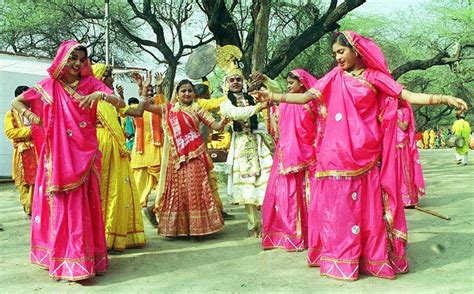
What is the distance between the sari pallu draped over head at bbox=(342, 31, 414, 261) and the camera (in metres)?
4.36

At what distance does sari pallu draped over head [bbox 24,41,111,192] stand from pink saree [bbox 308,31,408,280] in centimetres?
202

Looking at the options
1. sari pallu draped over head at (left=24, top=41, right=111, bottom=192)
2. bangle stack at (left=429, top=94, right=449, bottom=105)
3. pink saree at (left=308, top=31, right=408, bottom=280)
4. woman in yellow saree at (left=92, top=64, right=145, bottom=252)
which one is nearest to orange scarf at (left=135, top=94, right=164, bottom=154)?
woman in yellow saree at (left=92, top=64, right=145, bottom=252)

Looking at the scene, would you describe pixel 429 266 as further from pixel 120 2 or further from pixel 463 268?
pixel 120 2

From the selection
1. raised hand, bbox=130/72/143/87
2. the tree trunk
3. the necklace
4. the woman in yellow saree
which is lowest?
the woman in yellow saree

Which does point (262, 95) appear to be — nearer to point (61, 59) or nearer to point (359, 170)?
point (359, 170)

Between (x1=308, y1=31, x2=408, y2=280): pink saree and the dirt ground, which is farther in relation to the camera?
(x1=308, y1=31, x2=408, y2=280): pink saree

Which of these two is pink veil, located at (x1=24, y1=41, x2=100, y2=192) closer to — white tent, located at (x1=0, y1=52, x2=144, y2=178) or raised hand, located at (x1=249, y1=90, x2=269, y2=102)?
raised hand, located at (x1=249, y1=90, x2=269, y2=102)

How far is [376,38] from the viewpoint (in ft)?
90.5

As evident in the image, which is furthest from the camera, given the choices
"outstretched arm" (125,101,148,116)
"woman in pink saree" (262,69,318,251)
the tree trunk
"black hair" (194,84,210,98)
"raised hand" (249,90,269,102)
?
the tree trunk

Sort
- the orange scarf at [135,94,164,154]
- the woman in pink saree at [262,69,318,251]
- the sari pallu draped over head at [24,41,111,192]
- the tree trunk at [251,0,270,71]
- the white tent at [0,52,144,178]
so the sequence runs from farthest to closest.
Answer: the white tent at [0,52,144,178] < the tree trunk at [251,0,270,71] < the orange scarf at [135,94,164,154] < the woman in pink saree at [262,69,318,251] < the sari pallu draped over head at [24,41,111,192]

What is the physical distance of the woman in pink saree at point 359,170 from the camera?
4.31 m

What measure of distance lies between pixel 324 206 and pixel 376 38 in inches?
975

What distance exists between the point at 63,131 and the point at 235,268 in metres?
1.92

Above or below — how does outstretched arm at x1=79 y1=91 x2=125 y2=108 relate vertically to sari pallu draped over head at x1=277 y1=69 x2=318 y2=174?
above
